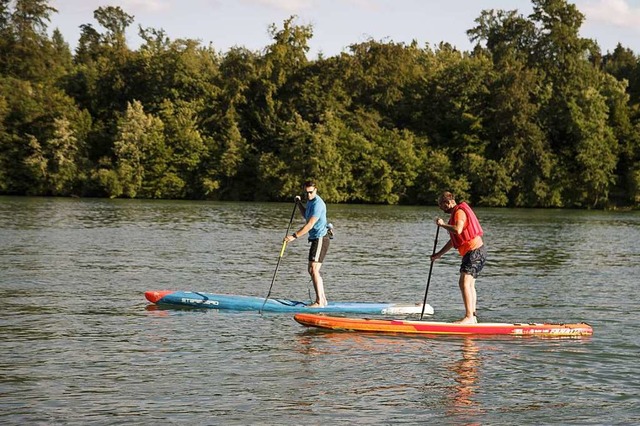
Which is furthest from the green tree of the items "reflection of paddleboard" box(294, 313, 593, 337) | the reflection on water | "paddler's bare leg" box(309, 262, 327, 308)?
the reflection on water

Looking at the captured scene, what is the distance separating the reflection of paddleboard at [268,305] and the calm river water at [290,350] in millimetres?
358

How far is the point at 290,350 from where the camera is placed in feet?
45.8

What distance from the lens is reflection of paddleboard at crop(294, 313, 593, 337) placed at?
50.4 feet

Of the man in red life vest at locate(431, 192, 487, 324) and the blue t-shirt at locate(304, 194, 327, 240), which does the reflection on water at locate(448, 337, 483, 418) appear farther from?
the blue t-shirt at locate(304, 194, 327, 240)

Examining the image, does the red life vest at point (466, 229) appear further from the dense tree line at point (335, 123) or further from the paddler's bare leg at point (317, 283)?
the dense tree line at point (335, 123)

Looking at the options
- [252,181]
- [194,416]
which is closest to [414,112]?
[252,181]

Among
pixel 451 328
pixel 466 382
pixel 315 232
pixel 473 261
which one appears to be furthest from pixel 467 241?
pixel 466 382

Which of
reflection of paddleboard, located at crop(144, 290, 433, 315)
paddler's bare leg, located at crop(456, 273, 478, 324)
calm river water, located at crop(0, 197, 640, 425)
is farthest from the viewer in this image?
reflection of paddleboard, located at crop(144, 290, 433, 315)

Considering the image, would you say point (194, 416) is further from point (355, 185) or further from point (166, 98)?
point (166, 98)

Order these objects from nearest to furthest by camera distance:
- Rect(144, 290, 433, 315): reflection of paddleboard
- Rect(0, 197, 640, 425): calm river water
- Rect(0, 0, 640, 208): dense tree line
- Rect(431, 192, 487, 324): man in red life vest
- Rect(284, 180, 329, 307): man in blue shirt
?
Rect(0, 197, 640, 425): calm river water, Rect(431, 192, 487, 324): man in red life vest, Rect(284, 180, 329, 307): man in blue shirt, Rect(144, 290, 433, 315): reflection of paddleboard, Rect(0, 0, 640, 208): dense tree line

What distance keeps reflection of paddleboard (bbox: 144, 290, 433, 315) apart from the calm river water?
1.18 feet

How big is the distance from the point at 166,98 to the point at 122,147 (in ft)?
31.1

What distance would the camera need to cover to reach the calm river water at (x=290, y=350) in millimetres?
10594

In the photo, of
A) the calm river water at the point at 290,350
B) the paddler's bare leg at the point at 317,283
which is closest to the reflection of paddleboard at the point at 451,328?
the calm river water at the point at 290,350
